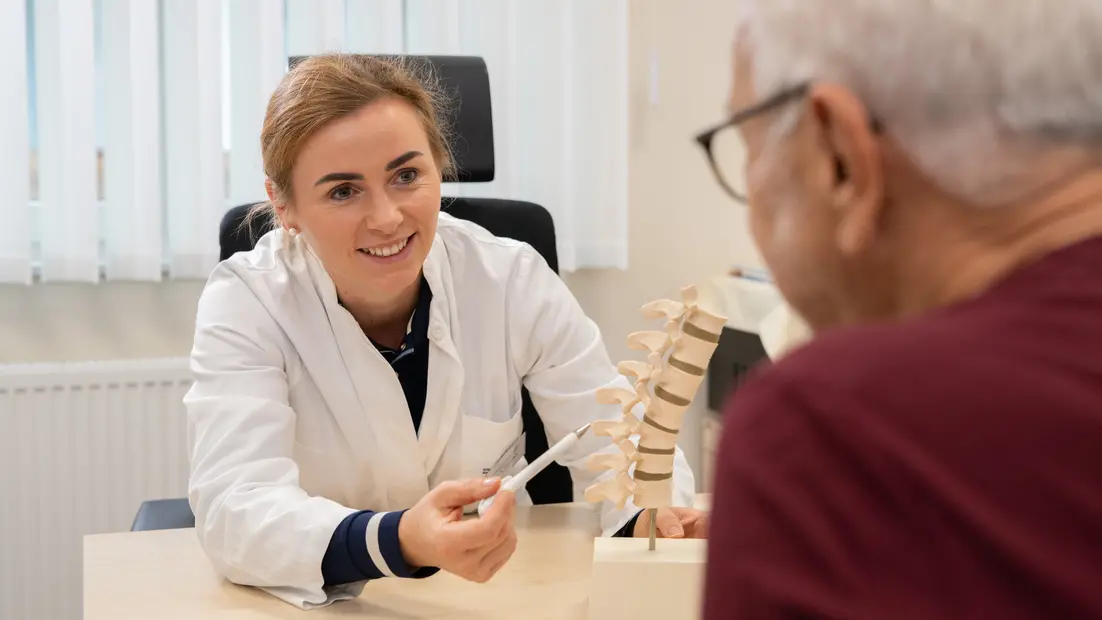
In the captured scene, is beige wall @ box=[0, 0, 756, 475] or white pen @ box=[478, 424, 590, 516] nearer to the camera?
white pen @ box=[478, 424, 590, 516]

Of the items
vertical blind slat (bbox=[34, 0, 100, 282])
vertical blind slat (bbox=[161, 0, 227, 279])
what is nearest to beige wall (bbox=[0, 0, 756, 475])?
vertical blind slat (bbox=[161, 0, 227, 279])

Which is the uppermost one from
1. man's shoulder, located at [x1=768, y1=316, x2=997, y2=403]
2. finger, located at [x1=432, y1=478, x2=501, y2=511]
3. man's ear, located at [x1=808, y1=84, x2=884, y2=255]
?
man's ear, located at [x1=808, y1=84, x2=884, y2=255]

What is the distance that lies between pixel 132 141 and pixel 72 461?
0.75 metres

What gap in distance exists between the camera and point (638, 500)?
1186 millimetres

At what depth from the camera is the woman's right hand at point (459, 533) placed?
3.87 ft

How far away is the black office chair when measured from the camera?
184cm

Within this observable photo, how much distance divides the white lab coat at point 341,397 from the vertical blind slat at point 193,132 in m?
0.87

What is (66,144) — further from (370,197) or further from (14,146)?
(370,197)

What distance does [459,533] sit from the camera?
1.18 m

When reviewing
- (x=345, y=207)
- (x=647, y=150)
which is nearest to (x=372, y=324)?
(x=345, y=207)

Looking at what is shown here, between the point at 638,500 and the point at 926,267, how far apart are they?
66 cm

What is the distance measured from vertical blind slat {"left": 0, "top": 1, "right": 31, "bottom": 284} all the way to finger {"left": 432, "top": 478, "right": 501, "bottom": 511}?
1.57m

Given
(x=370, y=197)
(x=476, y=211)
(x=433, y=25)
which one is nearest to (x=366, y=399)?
(x=370, y=197)

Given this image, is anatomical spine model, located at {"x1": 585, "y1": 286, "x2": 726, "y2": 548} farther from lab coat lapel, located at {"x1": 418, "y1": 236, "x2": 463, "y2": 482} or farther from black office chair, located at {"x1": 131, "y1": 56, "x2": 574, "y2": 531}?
black office chair, located at {"x1": 131, "y1": 56, "x2": 574, "y2": 531}
